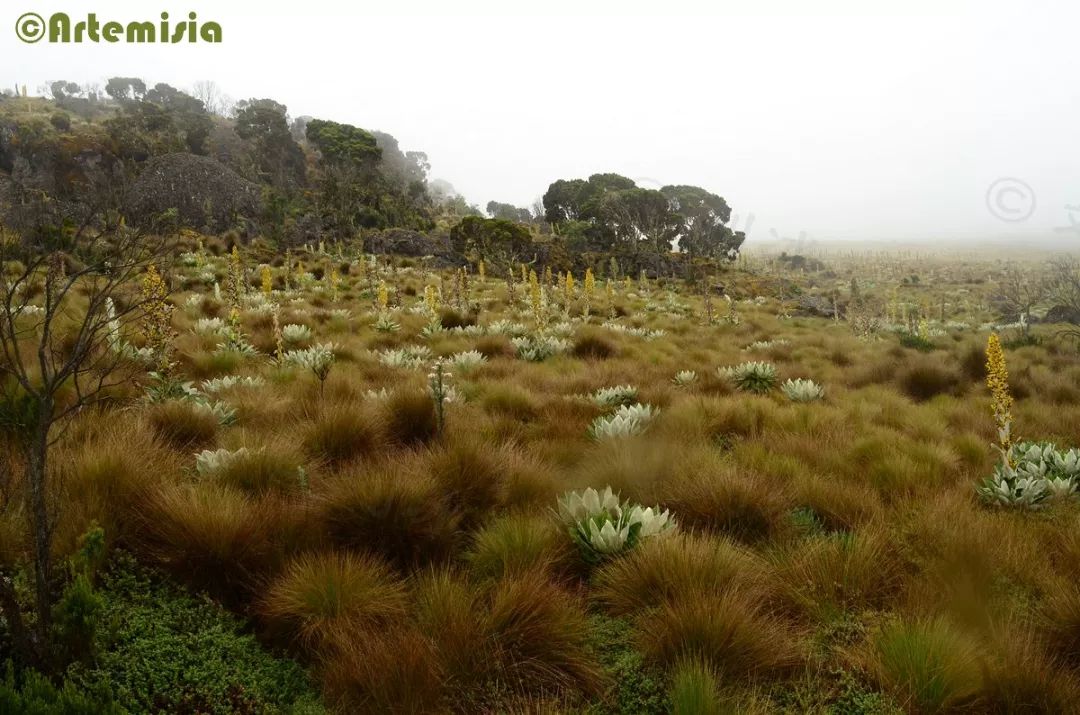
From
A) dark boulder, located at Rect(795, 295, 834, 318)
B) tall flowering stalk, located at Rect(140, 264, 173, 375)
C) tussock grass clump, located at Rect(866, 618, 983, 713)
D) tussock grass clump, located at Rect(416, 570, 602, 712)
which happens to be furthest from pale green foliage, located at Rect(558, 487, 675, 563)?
dark boulder, located at Rect(795, 295, 834, 318)

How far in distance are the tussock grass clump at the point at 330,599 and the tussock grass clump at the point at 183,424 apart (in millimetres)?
2054

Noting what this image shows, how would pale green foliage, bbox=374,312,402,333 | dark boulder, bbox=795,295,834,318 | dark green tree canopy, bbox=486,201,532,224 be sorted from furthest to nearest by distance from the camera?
dark green tree canopy, bbox=486,201,532,224
dark boulder, bbox=795,295,834,318
pale green foliage, bbox=374,312,402,333

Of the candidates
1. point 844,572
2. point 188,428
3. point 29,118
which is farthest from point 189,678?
point 29,118

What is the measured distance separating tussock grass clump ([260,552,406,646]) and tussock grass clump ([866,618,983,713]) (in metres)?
1.92

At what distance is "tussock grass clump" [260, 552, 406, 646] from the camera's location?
2.27 meters

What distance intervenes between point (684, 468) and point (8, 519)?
367 centimetres

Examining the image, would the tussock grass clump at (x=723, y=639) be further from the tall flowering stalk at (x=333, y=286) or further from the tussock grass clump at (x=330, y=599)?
the tall flowering stalk at (x=333, y=286)

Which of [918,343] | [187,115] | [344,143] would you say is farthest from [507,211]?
[918,343]

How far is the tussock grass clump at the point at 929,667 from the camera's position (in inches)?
78.0

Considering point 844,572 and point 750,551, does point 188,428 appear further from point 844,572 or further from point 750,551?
point 844,572

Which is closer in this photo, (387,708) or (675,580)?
(387,708)

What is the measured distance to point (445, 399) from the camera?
4.43 meters

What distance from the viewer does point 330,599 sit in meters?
2.36

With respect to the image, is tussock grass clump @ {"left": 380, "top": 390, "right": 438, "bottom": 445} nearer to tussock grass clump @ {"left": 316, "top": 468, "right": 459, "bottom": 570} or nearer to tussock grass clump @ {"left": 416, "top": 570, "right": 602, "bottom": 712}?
tussock grass clump @ {"left": 316, "top": 468, "right": 459, "bottom": 570}
